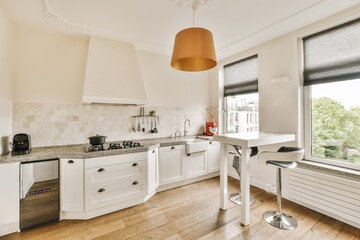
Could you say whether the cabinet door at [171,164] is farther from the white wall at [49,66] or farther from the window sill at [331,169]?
the window sill at [331,169]

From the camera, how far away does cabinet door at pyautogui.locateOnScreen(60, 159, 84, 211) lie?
6.34 feet

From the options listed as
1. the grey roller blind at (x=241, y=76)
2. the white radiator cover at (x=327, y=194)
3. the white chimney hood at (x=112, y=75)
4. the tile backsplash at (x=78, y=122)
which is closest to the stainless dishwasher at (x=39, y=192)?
the tile backsplash at (x=78, y=122)

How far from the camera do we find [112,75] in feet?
8.37

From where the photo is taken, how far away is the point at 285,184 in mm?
2451

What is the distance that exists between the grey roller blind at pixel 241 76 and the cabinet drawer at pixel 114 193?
250 centimetres

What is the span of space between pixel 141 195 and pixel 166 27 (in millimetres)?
2454

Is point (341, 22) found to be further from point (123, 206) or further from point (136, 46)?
point (123, 206)

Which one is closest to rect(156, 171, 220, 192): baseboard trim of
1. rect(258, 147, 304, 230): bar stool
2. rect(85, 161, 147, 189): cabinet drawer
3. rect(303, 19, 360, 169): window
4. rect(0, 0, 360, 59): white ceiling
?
rect(85, 161, 147, 189): cabinet drawer

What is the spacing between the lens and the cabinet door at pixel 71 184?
1.93 meters

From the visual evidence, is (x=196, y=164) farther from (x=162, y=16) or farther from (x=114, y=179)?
(x=162, y=16)

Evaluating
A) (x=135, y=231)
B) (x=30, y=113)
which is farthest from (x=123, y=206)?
(x=30, y=113)

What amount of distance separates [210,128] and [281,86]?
1554 mm

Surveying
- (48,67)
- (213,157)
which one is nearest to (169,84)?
(213,157)

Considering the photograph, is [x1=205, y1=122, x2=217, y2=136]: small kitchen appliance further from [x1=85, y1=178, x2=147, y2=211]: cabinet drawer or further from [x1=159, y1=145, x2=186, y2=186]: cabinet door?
[x1=85, y1=178, x2=147, y2=211]: cabinet drawer
